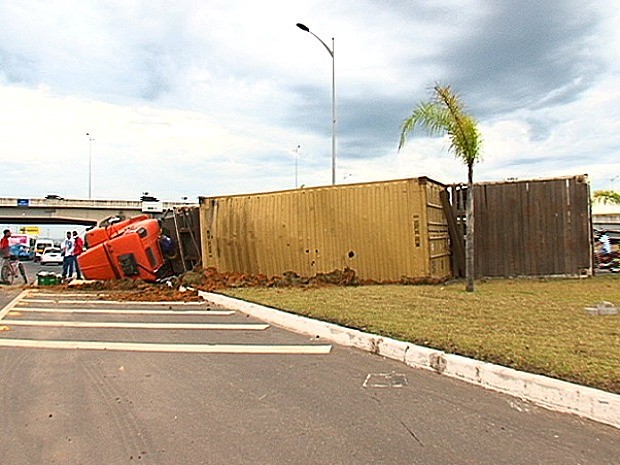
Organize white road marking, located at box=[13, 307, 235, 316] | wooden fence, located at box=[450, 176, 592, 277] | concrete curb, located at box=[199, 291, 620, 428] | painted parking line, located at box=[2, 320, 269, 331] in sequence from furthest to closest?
wooden fence, located at box=[450, 176, 592, 277], white road marking, located at box=[13, 307, 235, 316], painted parking line, located at box=[2, 320, 269, 331], concrete curb, located at box=[199, 291, 620, 428]

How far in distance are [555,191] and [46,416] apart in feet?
42.1

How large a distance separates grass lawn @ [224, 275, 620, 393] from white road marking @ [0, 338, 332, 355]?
853 mm

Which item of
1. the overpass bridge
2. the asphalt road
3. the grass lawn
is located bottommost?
the asphalt road

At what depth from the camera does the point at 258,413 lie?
180 inches

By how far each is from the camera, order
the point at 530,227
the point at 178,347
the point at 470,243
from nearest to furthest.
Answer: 1. the point at 178,347
2. the point at 470,243
3. the point at 530,227

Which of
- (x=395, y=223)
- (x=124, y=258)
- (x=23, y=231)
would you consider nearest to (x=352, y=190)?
(x=395, y=223)

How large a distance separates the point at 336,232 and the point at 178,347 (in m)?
6.81

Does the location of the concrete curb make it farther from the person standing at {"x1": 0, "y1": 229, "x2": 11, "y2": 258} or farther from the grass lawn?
the person standing at {"x1": 0, "y1": 229, "x2": 11, "y2": 258}

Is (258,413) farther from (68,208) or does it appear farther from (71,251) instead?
(68,208)

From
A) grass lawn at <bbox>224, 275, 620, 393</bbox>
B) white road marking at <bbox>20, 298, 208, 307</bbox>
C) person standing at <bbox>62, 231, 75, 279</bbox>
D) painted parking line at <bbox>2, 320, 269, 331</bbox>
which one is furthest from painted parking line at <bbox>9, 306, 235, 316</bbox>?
person standing at <bbox>62, 231, 75, 279</bbox>

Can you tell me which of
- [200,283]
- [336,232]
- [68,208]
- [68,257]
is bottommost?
[200,283]

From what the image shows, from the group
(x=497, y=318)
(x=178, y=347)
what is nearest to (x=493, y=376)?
(x=497, y=318)

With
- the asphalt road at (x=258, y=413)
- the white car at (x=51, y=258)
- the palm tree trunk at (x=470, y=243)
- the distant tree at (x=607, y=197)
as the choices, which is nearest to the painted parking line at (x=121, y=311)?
the asphalt road at (x=258, y=413)

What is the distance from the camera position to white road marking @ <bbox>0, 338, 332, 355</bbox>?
6.87 metres
